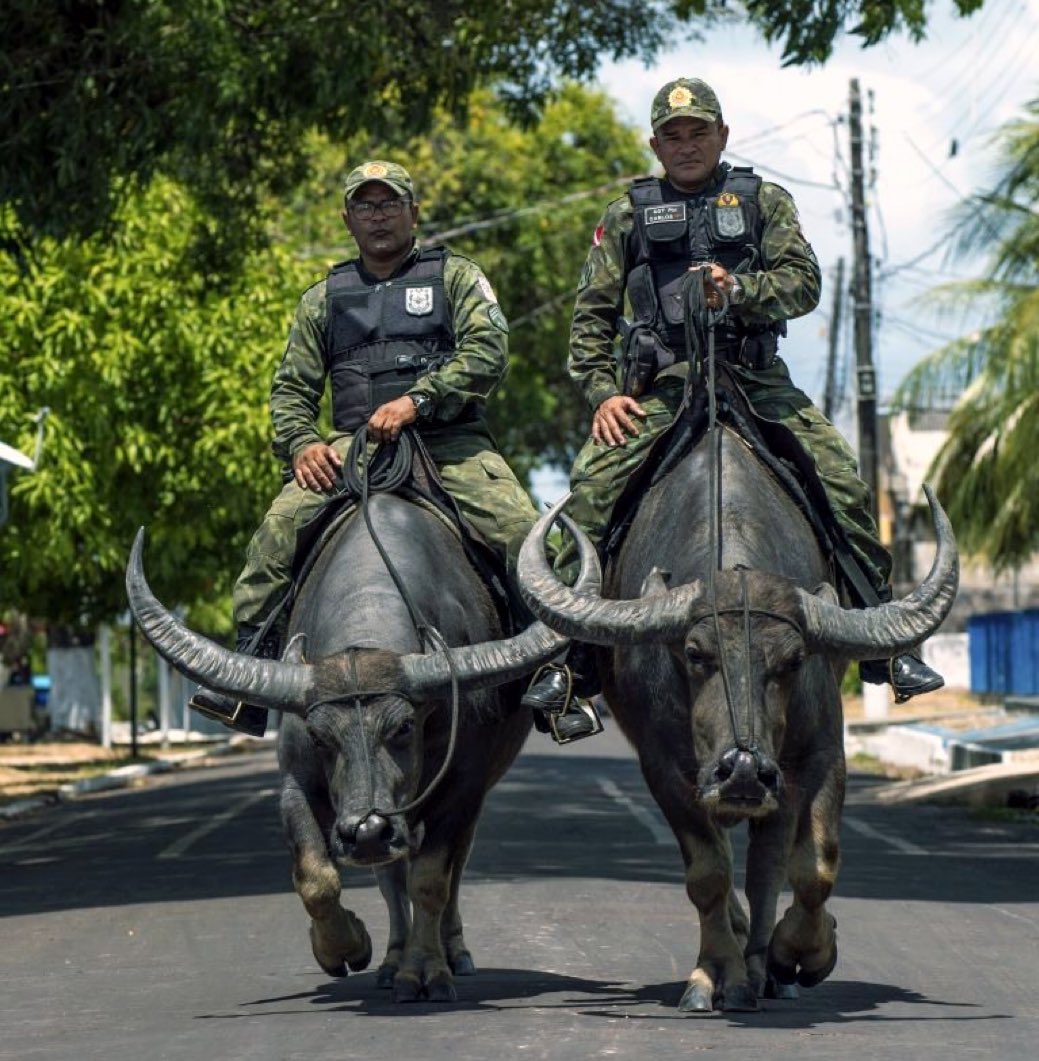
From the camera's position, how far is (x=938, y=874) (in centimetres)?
1636

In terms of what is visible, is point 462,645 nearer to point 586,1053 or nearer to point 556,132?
point 586,1053

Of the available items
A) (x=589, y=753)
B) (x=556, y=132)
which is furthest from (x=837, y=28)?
(x=556, y=132)

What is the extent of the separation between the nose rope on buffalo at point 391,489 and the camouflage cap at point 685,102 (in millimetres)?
1708

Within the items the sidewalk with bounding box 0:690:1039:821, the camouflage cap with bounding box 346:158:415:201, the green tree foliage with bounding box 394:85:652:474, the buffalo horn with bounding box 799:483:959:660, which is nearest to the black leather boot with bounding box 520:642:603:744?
the buffalo horn with bounding box 799:483:959:660

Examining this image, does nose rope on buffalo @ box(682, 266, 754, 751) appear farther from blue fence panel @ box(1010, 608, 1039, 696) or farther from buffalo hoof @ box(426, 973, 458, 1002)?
blue fence panel @ box(1010, 608, 1039, 696)

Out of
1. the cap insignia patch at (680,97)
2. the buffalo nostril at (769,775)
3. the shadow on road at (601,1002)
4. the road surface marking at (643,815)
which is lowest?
the road surface marking at (643,815)

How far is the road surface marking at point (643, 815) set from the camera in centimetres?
1898

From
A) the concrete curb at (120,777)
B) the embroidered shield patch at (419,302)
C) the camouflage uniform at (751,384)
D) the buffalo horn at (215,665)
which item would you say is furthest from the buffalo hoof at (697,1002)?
the concrete curb at (120,777)

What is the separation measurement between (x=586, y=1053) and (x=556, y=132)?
45.7 meters

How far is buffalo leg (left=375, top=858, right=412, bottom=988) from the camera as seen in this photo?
1051 cm

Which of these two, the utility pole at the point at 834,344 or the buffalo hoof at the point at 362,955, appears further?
the utility pole at the point at 834,344

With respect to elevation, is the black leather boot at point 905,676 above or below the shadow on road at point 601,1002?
above

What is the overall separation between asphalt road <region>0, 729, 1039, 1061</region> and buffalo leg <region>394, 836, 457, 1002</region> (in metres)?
0.12

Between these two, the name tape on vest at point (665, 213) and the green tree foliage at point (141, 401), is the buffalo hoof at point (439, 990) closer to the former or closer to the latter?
the name tape on vest at point (665, 213)
